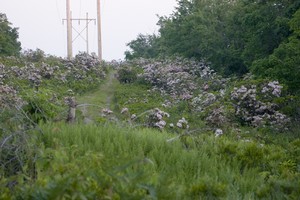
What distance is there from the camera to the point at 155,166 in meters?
6.98

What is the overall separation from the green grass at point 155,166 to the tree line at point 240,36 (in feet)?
26.4

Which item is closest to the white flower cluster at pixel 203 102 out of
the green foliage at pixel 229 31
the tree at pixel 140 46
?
the green foliage at pixel 229 31

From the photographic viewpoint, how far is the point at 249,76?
19.8 meters

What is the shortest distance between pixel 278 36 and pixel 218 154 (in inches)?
607


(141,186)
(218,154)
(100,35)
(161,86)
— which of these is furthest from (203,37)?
(141,186)

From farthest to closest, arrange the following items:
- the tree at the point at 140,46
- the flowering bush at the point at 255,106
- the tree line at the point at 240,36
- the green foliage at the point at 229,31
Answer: the tree at the point at 140,46 < the green foliage at the point at 229,31 < the tree line at the point at 240,36 < the flowering bush at the point at 255,106

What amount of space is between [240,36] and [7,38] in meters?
18.7

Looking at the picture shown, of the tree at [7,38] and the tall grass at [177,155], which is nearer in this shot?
the tall grass at [177,155]

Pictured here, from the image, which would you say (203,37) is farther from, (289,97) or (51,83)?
(289,97)

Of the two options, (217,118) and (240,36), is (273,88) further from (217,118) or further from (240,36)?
(240,36)

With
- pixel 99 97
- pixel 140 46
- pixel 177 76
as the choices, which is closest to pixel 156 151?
pixel 99 97

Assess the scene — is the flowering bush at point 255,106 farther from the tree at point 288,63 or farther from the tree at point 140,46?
the tree at point 140,46

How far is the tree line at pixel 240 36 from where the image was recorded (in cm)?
1666

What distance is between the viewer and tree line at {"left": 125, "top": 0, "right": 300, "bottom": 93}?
1666 centimetres
